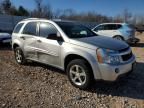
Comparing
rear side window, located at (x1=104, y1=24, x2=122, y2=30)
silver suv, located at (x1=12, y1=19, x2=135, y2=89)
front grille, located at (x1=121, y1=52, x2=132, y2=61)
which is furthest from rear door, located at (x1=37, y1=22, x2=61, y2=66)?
rear side window, located at (x1=104, y1=24, x2=122, y2=30)

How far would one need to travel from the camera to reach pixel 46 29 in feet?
20.3

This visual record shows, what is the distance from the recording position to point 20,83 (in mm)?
5605

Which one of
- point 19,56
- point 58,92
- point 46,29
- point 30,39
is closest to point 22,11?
point 19,56

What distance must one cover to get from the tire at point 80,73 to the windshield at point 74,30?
33.6 inches

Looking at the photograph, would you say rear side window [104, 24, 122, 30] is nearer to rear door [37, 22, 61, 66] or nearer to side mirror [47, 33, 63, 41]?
rear door [37, 22, 61, 66]

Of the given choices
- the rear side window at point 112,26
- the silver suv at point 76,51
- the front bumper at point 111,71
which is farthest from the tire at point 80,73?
the rear side window at point 112,26

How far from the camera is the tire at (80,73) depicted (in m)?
4.95

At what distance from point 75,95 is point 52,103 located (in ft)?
2.07

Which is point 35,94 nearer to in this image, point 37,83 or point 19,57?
point 37,83

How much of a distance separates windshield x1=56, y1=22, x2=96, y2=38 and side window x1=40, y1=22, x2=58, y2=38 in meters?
0.22

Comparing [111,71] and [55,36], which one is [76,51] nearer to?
[55,36]

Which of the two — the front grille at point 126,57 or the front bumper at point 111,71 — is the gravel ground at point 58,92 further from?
the front grille at point 126,57

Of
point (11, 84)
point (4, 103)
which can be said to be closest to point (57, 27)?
point (11, 84)

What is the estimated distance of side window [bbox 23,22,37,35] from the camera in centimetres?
657
